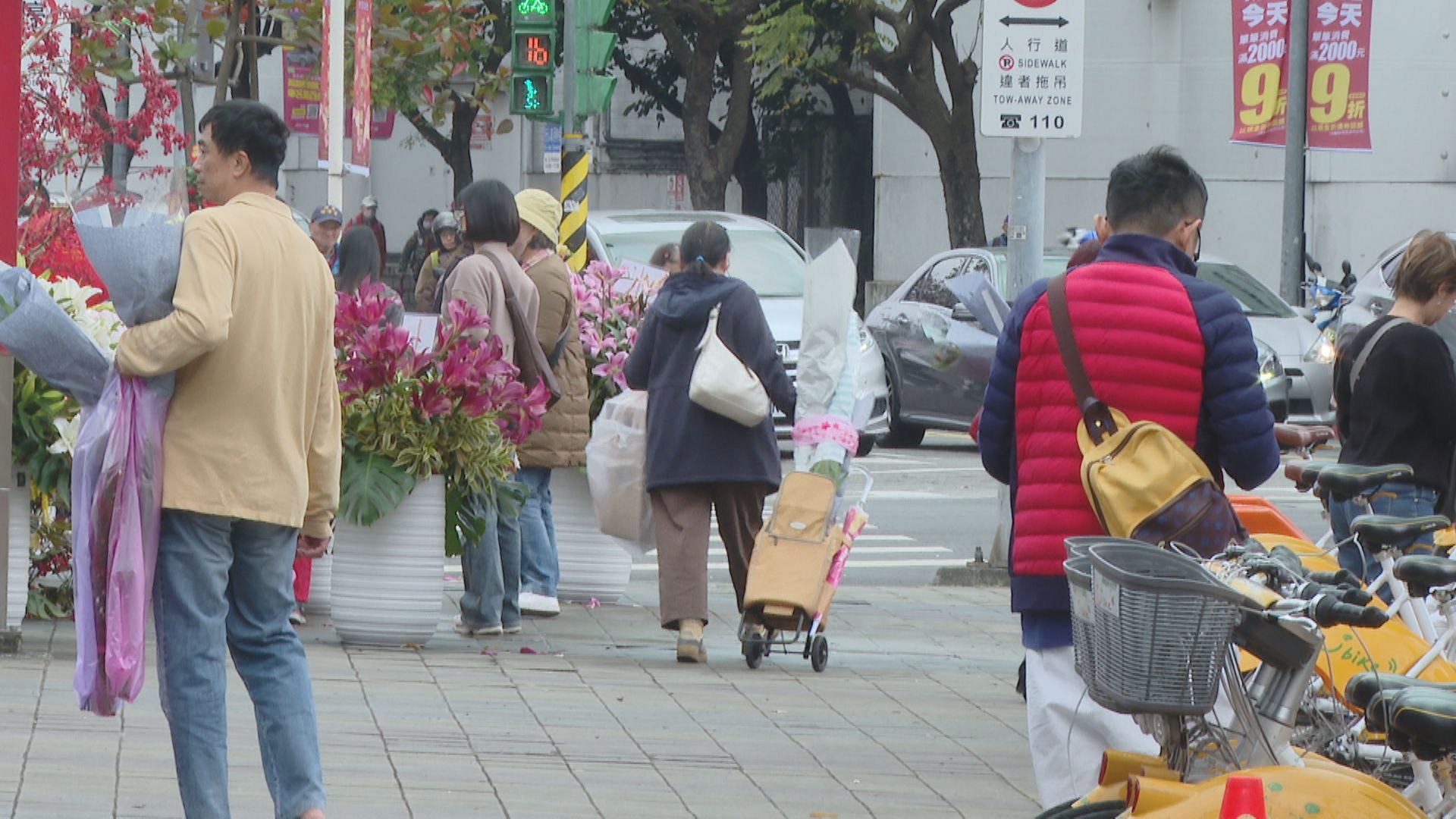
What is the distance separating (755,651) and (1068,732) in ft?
13.0

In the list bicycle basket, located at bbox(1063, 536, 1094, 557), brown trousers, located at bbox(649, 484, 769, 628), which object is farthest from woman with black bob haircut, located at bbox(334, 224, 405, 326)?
bicycle basket, located at bbox(1063, 536, 1094, 557)

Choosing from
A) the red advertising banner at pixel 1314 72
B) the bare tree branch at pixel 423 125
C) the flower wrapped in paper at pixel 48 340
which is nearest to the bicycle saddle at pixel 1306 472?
the flower wrapped in paper at pixel 48 340

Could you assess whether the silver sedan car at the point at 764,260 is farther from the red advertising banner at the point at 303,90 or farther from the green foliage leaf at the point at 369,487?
the green foliage leaf at the point at 369,487

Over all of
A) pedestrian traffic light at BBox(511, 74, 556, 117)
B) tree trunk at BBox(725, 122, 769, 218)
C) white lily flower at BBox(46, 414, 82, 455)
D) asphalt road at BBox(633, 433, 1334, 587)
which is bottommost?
asphalt road at BBox(633, 433, 1334, 587)

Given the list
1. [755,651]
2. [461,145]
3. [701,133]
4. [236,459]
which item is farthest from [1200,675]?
[461,145]

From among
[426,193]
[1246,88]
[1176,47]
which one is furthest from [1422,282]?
[426,193]

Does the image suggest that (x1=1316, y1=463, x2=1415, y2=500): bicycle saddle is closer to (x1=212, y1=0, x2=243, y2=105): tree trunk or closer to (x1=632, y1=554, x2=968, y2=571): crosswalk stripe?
(x1=632, y1=554, x2=968, y2=571): crosswalk stripe

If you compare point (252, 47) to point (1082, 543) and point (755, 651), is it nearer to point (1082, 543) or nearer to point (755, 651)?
point (755, 651)

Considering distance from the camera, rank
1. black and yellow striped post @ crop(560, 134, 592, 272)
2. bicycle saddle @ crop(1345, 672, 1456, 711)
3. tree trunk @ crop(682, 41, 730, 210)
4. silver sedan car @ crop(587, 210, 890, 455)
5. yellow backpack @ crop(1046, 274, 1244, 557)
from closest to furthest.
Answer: bicycle saddle @ crop(1345, 672, 1456, 711), yellow backpack @ crop(1046, 274, 1244, 557), silver sedan car @ crop(587, 210, 890, 455), black and yellow striped post @ crop(560, 134, 592, 272), tree trunk @ crop(682, 41, 730, 210)

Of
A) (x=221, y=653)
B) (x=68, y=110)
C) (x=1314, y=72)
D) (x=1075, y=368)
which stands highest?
(x=1314, y=72)

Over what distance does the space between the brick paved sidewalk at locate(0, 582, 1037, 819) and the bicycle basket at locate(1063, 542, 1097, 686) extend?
2.25 metres

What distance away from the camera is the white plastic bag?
9.52 metres

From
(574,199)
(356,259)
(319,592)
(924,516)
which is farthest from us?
(574,199)

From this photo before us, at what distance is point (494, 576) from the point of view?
373 inches
